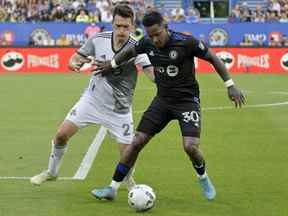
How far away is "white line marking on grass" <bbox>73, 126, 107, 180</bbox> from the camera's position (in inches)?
474

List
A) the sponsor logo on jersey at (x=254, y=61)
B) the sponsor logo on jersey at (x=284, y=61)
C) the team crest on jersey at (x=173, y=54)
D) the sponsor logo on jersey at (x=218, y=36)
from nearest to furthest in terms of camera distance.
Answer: the team crest on jersey at (x=173, y=54) → the sponsor logo on jersey at (x=284, y=61) → the sponsor logo on jersey at (x=254, y=61) → the sponsor logo on jersey at (x=218, y=36)

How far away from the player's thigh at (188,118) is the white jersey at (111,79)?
724 mm

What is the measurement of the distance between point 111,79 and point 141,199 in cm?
160

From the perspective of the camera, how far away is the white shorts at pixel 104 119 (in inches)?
409

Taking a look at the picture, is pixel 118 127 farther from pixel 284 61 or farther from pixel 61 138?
pixel 284 61

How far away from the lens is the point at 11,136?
52.9 ft

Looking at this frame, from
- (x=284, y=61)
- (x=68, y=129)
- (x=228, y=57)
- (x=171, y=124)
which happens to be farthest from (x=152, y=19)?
(x=284, y=61)

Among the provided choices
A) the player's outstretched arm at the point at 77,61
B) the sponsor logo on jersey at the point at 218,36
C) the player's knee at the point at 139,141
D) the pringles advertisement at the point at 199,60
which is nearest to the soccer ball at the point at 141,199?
the player's knee at the point at 139,141

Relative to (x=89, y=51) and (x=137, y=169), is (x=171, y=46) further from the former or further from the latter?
(x=137, y=169)

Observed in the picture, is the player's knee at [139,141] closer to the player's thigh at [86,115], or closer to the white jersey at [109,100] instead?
the white jersey at [109,100]

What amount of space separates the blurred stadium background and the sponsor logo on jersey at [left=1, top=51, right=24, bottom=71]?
0.04 m

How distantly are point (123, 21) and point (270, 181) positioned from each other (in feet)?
10.6

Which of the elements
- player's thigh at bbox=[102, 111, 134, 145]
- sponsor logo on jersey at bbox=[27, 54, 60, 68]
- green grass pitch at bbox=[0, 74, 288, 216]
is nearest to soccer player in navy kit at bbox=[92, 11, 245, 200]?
player's thigh at bbox=[102, 111, 134, 145]

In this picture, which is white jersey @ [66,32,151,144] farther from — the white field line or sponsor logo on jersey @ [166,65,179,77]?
the white field line
